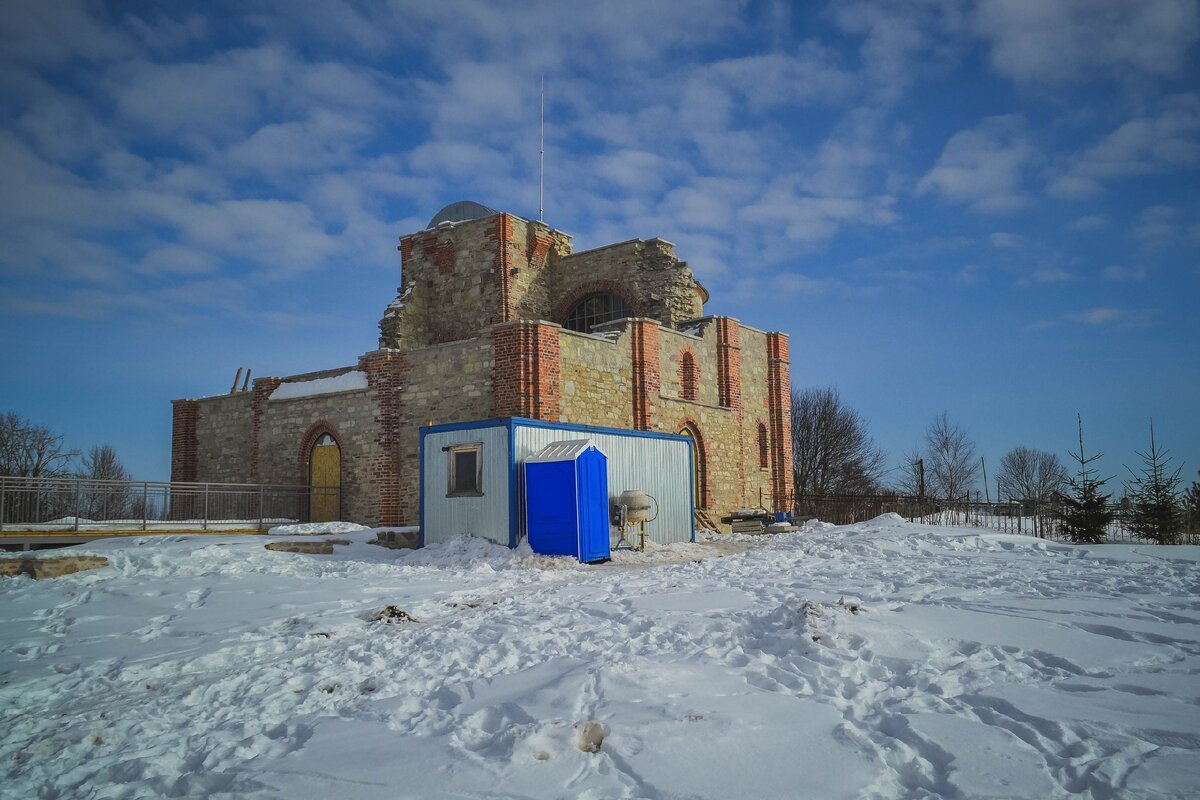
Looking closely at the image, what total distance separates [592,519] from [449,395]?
6.50 metres

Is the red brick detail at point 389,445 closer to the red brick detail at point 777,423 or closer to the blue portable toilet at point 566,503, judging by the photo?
the blue portable toilet at point 566,503

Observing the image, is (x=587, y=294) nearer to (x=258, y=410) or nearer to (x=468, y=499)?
(x=258, y=410)

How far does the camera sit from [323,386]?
22406 millimetres

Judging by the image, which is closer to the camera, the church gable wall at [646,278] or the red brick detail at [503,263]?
the red brick detail at [503,263]

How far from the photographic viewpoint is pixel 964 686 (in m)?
5.23

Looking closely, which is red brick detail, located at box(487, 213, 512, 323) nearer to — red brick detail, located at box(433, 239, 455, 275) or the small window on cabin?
red brick detail, located at box(433, 239, 455, 275)

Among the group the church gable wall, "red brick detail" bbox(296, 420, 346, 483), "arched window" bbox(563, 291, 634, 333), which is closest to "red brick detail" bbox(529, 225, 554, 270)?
the church gable wall

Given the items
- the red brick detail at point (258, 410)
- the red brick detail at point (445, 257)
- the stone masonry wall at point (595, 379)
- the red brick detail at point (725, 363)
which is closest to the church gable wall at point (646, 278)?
the red brick detail at point (725, 363)

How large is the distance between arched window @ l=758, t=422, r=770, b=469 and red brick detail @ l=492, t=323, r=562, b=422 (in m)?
11.7

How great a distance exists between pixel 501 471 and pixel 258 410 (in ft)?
41.0

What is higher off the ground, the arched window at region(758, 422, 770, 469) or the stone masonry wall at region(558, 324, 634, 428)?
the stone masonry wall at region(558, 324, 634, 428)

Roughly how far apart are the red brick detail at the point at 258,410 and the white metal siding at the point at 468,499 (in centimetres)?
1020

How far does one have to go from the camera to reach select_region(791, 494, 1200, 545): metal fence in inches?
842

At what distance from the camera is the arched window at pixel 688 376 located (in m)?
24.1
